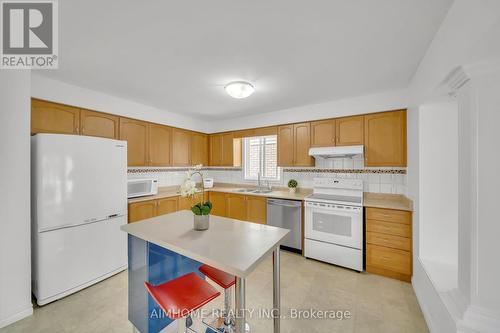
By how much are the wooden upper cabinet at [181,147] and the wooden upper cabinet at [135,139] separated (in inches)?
21.6

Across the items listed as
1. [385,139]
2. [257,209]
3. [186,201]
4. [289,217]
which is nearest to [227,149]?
[186,201]

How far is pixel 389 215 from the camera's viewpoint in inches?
93.6

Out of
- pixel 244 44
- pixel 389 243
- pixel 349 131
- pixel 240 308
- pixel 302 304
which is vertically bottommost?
pixel 302 304

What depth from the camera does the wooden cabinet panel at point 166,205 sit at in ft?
10.2

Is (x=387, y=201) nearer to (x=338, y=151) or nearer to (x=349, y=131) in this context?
(x=338, y=151)

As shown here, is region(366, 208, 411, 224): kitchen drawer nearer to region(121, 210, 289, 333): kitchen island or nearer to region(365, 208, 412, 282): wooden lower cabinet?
region(365, 208, 412, 282): wooden lower cabinet

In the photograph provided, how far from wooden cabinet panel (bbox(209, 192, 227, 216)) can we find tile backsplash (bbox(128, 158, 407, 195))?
649 mm

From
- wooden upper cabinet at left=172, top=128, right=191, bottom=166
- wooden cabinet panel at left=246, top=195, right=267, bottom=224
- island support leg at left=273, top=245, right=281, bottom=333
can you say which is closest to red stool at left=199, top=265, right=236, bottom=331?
island support leg at left=273, top=245, right=281, bottom=333

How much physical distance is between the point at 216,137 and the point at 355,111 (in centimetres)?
284

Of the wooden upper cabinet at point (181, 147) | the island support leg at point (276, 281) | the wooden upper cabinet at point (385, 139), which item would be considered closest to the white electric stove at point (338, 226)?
the wooden upper cabinet at point (385, 139)

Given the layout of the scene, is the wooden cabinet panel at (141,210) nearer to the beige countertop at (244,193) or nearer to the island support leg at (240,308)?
the beige countertop at (244,193)

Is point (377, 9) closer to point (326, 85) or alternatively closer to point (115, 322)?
point (326, 85)

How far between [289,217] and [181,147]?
97.9 inches

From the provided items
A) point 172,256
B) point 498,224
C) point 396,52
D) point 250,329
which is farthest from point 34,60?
point 498,224
